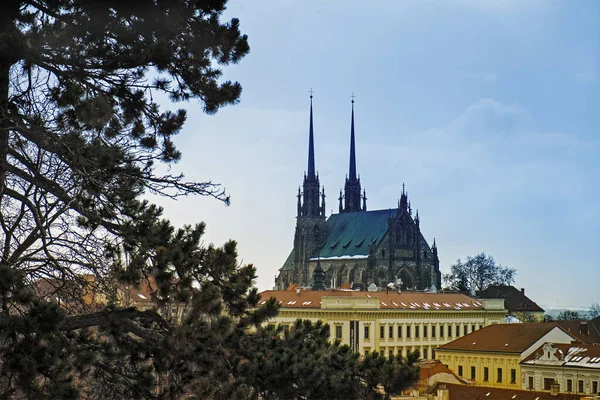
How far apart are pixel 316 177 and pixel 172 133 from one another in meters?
100

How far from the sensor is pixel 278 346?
12117mm

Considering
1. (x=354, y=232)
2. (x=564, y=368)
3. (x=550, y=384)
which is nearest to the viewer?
(x=564, y=368)

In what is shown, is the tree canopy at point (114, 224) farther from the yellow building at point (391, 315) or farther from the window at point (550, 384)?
the yellow building at point (391, 315)

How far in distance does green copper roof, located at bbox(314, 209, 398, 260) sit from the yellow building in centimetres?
2218

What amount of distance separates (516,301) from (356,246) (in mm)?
19838

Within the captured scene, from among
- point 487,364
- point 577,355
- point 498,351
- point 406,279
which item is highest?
point 406,279

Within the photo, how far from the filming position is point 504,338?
2283 inches

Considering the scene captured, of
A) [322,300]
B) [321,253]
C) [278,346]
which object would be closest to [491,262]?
[321,253]

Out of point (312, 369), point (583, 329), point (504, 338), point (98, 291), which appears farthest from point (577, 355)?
point (98, 291)

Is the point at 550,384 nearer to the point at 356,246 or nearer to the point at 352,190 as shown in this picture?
the point at 356,246

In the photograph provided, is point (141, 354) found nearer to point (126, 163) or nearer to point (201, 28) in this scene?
point (126, 163)

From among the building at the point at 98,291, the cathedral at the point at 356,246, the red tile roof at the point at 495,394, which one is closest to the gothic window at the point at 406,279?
the cathedral at the point at 356,246

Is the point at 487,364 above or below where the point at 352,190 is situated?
below

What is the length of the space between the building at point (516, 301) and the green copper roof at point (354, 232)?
47.0 ft
